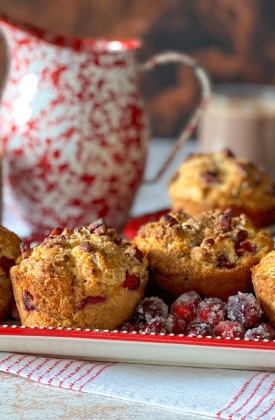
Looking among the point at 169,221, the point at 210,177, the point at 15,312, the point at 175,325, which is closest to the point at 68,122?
the point at 210,177

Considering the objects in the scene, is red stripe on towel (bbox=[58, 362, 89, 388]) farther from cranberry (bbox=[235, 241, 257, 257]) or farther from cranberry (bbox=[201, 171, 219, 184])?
cranberry (bbox=[201, 171, 219, 184])

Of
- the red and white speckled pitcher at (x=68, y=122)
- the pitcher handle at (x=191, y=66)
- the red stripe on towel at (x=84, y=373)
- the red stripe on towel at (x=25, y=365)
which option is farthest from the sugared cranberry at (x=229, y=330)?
the pitcher handle at (x=191, y=66)

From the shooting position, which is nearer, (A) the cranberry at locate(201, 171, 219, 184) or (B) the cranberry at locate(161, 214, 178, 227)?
(B) the cranberry at locate(161, 214, 178, 227)

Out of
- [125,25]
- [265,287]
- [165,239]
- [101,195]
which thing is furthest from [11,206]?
[125,25]

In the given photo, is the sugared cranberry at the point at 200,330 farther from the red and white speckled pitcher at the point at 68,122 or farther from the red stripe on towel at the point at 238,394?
the red and white speckled pitcher at the point at 68,122

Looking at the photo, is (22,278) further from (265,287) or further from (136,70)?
(136,70)

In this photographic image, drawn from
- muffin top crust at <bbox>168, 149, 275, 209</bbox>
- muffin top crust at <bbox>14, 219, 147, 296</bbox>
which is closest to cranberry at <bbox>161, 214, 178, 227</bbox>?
muffin top crust at <bbox>14, 219, 147, 296</bbox>
